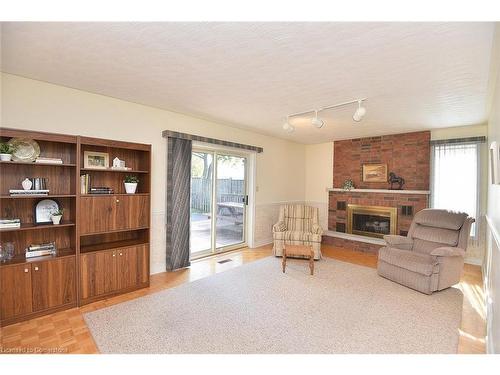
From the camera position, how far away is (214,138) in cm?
424

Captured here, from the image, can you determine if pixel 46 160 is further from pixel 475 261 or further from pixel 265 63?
pixel 475 261

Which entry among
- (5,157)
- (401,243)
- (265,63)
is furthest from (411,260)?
(5,157)

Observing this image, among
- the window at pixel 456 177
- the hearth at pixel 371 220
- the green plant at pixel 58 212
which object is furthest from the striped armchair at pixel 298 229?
the green plant at pixel 58 212

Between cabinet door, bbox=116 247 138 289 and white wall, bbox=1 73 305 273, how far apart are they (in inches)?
22.2

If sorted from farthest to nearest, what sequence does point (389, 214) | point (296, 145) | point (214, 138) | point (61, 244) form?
point (296, 145), point (389, 214), point (214, 138), point (61, 244)

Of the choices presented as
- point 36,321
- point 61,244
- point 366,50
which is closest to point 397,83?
point 366,50

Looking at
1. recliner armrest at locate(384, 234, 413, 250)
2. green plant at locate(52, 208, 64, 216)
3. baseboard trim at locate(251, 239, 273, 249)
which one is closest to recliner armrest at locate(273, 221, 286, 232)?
baseboard trim at locate(251, 239, 273, 249)

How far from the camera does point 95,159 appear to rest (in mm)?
2955

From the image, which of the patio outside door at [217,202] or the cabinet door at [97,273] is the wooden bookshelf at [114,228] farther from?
the patio outside door at [217,202]

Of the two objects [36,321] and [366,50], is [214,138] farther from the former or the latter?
[36,321]

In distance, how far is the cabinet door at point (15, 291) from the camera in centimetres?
218

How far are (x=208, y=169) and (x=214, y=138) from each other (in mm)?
571
